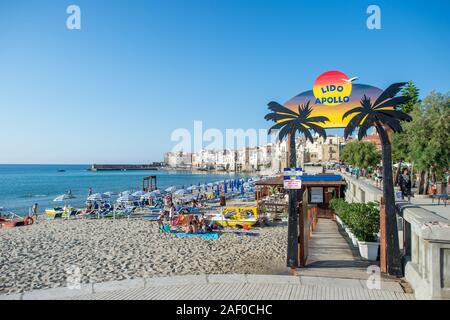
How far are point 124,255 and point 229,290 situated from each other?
22.8ft

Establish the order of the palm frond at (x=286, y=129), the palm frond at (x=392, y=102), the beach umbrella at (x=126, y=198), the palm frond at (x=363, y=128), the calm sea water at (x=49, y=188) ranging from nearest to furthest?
the palm frond at (x=392, y=102) < the palm frond at (x=363, y=128) < the palm frond at (x=286, y=129) < the beach umbrella at (x=126, y=198) < the calm sea water at (x=49, y=188)

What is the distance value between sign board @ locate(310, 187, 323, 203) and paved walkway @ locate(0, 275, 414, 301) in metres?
14.0

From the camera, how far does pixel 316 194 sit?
2130 centimetres

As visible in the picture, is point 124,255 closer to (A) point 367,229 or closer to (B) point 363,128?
(A) point 367,229

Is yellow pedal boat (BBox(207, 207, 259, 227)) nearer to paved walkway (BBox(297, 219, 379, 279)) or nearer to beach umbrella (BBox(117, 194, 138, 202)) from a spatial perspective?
paved walkway (BBox(297, 219, 379, 279))

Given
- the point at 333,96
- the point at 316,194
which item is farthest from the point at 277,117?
the point at 316,194

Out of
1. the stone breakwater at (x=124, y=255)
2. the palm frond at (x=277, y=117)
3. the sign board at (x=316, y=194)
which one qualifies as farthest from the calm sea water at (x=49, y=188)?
the palm frond at (x=277, y=117)

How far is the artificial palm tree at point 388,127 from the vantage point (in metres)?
7.41

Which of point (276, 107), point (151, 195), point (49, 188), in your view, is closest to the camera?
point (276, 107)

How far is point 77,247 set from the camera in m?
14.9

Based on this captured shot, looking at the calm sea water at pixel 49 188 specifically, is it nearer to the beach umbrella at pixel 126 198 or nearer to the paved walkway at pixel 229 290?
the beach umbrella at pixel 126 198

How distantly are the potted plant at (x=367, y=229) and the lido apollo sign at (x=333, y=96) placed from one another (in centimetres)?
834
